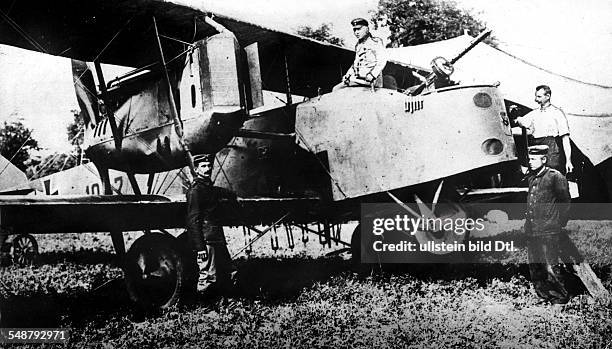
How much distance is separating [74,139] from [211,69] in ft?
6.55

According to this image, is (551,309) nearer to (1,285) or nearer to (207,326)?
(207,326)

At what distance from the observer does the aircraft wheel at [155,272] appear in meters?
4.27

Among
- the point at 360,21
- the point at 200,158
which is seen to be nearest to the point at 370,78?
the point at 360,21

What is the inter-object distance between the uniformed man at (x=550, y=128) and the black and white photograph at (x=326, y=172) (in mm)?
18

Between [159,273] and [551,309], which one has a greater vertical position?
[159,273]

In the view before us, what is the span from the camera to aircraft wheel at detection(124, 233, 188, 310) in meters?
4.27

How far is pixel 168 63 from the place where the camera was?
16.1 ft

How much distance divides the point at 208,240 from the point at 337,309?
1185 mm

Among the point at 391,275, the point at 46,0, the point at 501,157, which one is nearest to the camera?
the point at 501,157

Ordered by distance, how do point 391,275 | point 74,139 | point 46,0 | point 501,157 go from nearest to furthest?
point 501,157, point 46,0, point 391,275, point 74,139

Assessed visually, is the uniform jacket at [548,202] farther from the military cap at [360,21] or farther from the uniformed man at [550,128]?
the military cap at [360,21]

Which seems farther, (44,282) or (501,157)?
(44,282)

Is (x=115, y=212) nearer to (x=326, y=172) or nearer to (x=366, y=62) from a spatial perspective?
(x=326, y=172)

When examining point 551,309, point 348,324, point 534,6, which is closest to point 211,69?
point 348,324
